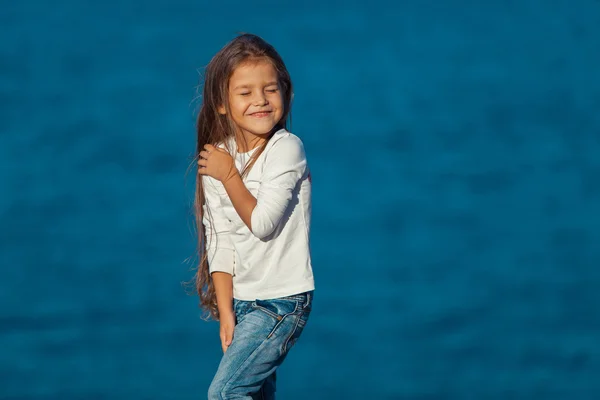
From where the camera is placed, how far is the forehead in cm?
213

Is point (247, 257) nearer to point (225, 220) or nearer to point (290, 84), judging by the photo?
point (225, 220)

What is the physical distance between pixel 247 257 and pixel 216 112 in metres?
0.33

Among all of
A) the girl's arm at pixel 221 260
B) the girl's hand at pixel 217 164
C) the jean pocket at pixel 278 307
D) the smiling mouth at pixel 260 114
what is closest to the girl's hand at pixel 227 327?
the girl's arm at pixel 221 260

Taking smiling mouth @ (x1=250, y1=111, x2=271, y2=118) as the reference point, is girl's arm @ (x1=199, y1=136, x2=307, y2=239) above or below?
below

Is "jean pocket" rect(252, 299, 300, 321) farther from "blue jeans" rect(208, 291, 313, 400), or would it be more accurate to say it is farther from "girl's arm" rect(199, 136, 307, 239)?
"girl's arm" rect(199, 136, 307, 239)

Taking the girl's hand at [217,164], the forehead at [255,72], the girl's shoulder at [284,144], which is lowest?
the girl's hand at [217,164]

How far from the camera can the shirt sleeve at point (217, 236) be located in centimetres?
218

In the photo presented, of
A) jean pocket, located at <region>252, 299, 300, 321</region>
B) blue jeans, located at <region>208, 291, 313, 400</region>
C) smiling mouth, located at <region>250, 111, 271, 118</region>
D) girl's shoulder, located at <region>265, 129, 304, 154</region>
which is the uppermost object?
smiling mouth, located at <region>250, 111, 271, 118</region>

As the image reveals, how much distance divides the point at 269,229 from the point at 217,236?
0.61 ft

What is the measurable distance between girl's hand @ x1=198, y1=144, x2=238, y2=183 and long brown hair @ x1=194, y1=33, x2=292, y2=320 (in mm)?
60

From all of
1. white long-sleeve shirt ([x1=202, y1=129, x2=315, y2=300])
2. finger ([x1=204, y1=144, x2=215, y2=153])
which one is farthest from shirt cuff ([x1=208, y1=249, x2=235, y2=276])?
finger ([x1=204, y1=144, x2=215, y2=153])

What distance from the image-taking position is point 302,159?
83.8 inches

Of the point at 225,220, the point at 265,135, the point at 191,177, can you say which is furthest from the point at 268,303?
the point at 191,177

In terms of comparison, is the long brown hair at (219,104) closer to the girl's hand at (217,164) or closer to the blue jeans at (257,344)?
the girl's hand at (217,164)
